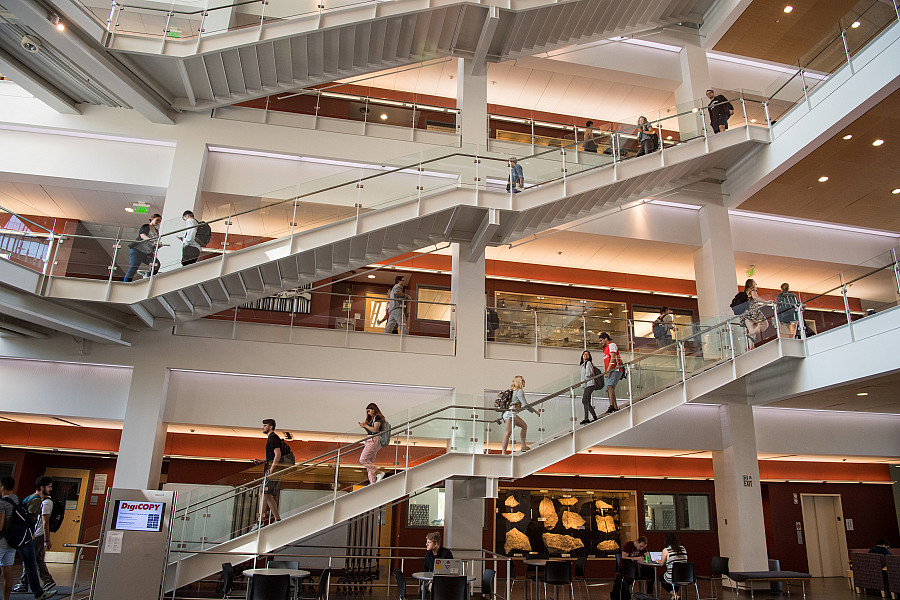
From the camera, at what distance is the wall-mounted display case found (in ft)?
53.4

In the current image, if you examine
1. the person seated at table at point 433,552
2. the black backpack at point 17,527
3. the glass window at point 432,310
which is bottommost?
the person seated at table at point 433,552

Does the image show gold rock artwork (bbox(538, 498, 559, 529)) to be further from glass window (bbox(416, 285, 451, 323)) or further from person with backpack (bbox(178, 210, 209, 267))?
person with backpack (bbox(178, 210, 209, 267))

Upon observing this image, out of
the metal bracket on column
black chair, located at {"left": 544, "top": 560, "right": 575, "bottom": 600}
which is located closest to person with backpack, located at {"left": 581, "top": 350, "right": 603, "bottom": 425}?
black chair, located at {"left": 544, "top": 560, "right": 575, "bottom": 600}

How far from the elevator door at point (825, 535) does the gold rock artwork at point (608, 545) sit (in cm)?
595

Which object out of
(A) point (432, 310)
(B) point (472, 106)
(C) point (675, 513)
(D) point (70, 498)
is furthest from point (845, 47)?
(D) point (70, 498)

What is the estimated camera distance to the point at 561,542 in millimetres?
16562

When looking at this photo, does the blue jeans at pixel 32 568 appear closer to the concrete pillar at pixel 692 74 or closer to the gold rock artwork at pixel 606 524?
the gold rock artwork at pixel 606 524

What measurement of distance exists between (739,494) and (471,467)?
750 cm

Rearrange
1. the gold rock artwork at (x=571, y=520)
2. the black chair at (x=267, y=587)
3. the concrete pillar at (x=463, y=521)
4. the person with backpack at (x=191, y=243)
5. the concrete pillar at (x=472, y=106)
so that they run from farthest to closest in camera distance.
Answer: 1. the gold rock artwork at (x=571, y=520)
2. the concrete pillar at (x=472, y=106)
3. the concrete pillar at (x=463, y=521)
4. the person with backpack at (x=191, y=243)
5. the black chair at (x=267, y=587)

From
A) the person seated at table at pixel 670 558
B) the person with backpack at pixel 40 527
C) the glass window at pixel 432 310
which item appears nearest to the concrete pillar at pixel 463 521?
the glass window at pixel 432 310

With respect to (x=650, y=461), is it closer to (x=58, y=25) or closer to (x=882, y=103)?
(x=882, y=103)

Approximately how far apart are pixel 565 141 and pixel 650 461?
9604 mm

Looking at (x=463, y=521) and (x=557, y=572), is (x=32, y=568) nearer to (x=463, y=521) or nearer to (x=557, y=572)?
(x=463, y=521)

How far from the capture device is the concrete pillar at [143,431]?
39.7ft
